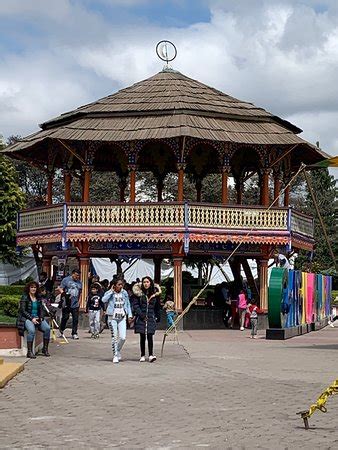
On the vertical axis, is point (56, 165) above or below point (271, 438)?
above

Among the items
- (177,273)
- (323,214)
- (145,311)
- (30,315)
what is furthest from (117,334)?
(323,214)

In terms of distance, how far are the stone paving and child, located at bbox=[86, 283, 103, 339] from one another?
152 inches

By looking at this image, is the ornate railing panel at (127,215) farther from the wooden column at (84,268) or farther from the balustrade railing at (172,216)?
the wooden column at (84,268)

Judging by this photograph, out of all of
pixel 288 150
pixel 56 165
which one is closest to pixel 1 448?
pixel 288 150

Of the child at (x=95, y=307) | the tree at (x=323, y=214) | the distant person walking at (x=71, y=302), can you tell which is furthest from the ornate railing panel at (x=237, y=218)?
A: the tree at (x=323, y=214)

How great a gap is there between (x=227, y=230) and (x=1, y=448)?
75.5 ft

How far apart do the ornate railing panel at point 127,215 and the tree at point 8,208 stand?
47.3 feet

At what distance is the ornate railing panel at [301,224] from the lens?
3269 centimetres

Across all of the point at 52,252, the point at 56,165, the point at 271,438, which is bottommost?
the point at 271,438

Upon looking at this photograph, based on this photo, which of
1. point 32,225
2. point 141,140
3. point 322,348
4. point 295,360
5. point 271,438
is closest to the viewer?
point 271,438

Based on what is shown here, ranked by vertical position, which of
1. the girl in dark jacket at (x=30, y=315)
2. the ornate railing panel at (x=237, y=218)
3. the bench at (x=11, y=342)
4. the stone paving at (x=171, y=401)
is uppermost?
the ornate railing panel at (x=237, y=218)

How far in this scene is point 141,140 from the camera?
30.9 m

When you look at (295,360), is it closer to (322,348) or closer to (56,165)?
(322,348)

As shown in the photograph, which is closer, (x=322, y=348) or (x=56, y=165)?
(x=322, y=348)
